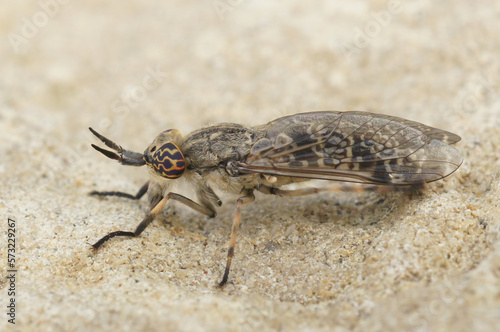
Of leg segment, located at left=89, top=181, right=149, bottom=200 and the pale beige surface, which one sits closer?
the pale beige surface

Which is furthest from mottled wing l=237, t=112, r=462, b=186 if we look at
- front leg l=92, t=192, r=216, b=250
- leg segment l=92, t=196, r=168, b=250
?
leg segment l=92, t=196, r=168, b=250

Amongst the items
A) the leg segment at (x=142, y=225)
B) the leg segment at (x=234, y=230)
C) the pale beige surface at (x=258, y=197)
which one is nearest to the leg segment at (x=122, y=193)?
the pale beige surface at (x=258, y=197)

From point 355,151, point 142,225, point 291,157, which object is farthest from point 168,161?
point 355,151

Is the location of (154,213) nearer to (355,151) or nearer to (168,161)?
(168,161)

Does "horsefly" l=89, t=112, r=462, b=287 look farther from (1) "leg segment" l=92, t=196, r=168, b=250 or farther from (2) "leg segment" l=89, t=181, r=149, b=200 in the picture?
(2) "leg segment" l=89, t=181, r=149, b=200

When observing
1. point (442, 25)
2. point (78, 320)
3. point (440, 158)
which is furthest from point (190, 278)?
point (442, 25)

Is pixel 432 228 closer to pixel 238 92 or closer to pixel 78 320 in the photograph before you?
pixel 78 320
